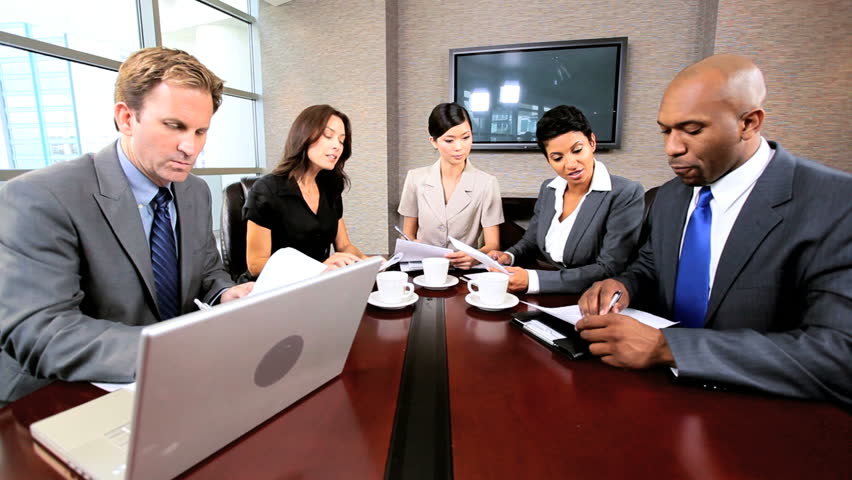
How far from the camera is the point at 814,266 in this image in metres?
0.97

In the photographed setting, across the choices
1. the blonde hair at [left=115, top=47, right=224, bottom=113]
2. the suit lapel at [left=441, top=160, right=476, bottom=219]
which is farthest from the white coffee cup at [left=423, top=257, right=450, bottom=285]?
the suit lapel at [left=441, top=160, right=476, bottom=219]

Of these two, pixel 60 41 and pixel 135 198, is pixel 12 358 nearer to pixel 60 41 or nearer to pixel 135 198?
pixel 135 198

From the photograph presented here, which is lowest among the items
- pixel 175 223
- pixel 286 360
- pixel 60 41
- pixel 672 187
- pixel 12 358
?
pixel 12 358

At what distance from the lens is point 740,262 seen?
1.09 m

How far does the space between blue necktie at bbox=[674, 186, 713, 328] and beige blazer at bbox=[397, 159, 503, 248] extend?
154 centimetres

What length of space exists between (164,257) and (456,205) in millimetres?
1813

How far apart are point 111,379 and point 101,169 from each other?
23.7 inches

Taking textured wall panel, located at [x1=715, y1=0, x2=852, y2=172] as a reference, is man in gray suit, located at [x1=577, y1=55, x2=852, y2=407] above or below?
below

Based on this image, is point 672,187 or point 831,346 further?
point 672,187

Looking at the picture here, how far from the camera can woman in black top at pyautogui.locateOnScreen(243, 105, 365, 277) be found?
216 cm

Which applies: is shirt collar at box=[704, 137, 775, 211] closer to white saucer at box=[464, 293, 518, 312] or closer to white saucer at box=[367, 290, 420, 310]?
white saucer at box=[464, 293, 518, 312]

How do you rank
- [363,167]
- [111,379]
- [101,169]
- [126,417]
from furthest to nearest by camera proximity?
1. [363,167]
2. [101,169]
3. [111,379]
4. [126,417]

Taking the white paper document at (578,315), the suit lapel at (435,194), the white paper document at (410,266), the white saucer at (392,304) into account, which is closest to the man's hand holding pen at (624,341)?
the white paper document at (578,315)

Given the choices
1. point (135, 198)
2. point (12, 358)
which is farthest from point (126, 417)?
point (135, 198)
